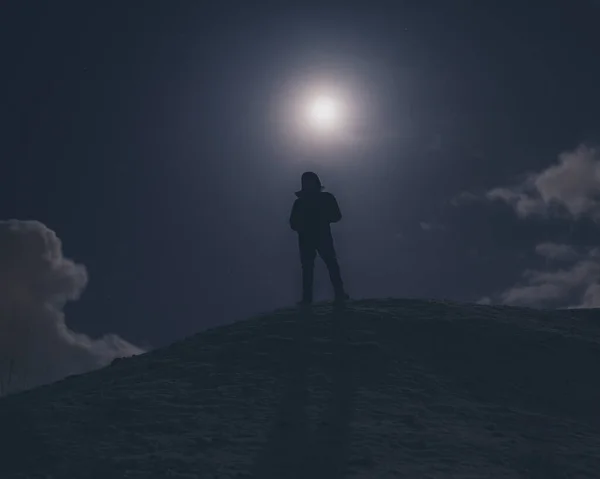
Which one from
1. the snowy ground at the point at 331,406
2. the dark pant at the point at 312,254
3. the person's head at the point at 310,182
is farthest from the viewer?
the dark pant at the point at 312,254

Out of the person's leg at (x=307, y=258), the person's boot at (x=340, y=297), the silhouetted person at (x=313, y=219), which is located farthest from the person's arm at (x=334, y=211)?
the person's boot at (x=340, y=297)

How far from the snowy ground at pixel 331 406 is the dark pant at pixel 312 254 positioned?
3.28 feet

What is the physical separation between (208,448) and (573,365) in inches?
280

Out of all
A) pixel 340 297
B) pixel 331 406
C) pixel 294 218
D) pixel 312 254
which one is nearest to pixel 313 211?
pixel 294 218

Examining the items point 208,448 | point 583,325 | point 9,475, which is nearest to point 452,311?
point 583,325

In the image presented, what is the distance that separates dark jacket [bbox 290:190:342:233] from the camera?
46.9 feet

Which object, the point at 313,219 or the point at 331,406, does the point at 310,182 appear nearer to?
the point at 313,219

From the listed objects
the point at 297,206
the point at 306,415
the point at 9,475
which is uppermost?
the point at 297,206

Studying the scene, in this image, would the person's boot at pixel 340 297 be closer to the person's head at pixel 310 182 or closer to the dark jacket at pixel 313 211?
the dark jacket at pixel 313 211

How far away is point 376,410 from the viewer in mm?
9031

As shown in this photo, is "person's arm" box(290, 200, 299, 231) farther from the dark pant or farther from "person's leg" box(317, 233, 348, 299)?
"person's leg" box(317, 233, 348, 299)

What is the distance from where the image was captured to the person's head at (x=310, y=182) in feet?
46.7

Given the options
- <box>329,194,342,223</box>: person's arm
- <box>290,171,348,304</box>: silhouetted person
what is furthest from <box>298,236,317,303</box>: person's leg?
<box>329,194,342,223</box>: person's arm

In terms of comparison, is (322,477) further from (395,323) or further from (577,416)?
(395,323)
